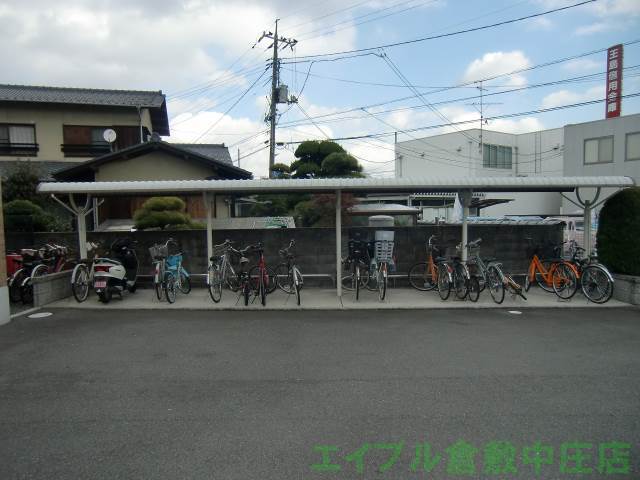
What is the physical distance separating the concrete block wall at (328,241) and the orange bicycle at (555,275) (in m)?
0.77

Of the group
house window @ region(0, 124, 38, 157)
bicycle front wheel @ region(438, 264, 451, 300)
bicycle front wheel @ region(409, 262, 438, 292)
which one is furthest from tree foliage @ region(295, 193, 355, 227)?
house window @ region(0, 124, 38, 157)

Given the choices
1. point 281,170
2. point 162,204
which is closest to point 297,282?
point 162,204

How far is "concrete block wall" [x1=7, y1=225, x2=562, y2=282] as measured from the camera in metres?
9.67

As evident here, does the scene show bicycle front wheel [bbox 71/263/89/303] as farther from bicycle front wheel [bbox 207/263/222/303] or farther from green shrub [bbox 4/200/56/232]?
green shrub [bbox 4/200/56/232]

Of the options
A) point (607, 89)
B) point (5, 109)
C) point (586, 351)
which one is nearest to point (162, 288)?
point (586, 351)

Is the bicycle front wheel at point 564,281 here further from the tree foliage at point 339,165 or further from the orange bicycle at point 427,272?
the tree foliage at point 339,165

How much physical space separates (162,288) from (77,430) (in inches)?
196

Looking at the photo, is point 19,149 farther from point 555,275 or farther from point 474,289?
point 555,275

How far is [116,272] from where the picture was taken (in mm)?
8023

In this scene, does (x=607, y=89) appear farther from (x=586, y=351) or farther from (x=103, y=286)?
(x=103, y=286)

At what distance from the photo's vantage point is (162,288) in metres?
8.13

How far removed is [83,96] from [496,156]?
30.0 m

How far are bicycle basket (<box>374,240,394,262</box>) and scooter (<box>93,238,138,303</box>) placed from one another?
4719 millimetres

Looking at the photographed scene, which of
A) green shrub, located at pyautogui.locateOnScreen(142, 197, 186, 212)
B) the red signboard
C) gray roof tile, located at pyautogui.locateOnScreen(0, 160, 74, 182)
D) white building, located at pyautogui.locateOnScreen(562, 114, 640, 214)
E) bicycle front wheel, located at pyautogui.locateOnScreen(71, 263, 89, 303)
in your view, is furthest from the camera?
white building, located at pyautogui.locateOnScreen(562, 114, 640, 214)
